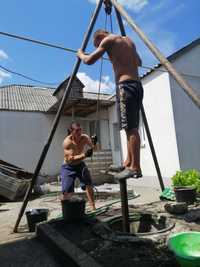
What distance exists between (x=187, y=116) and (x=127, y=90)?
19.0ft

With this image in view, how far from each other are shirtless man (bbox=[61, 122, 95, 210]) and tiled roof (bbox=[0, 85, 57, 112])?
8737mm

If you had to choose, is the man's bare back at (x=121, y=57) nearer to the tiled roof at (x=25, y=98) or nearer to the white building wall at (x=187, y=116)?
the white building wall at (x=187, y=116)

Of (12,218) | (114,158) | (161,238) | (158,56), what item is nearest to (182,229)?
(161,238)

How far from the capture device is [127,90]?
293cm

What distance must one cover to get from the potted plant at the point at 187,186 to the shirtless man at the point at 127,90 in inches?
74.0

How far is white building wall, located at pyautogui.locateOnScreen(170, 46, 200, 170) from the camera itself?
25.6 ft

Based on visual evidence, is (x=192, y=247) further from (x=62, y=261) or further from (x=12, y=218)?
(x=12, y=218)

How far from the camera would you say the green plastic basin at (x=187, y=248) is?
1.72 metres

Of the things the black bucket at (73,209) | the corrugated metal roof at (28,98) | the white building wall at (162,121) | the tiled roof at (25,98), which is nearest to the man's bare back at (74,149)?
the black bucket at (73,209)

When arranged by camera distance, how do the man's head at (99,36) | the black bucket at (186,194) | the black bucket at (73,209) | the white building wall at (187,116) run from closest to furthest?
the man's head at (99,36)
the black bucket at (73,209)
the black bucket at (186,194)
the white building wall at (187,116)

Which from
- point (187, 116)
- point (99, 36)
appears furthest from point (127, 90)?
point (187, 116)

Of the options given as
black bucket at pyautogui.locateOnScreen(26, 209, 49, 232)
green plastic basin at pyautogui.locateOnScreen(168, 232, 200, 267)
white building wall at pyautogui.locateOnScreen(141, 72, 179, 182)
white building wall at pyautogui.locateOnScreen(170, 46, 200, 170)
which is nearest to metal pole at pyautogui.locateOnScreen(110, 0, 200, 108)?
green plastic basin at pyautogui.locateOnScreen(168, 232, 200, 267)

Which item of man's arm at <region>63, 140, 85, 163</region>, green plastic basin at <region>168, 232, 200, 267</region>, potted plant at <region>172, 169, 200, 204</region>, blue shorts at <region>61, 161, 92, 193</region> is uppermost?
man's arm at <region>63, 140, 85, 163</region>

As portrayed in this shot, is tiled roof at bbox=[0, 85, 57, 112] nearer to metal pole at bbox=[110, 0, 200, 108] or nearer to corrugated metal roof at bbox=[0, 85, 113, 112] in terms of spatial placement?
corrugated metal roof at bbox=[0, 85, 113, 112]
